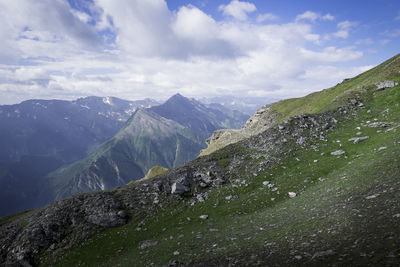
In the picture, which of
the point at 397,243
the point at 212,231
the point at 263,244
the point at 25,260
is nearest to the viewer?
the point at 397,243

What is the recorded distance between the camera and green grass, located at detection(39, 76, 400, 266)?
48.8 feet

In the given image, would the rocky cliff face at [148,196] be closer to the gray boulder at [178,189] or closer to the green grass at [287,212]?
the gray boulder at [178,189]

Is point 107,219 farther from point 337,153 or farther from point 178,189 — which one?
point 337,153

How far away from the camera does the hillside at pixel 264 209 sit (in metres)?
13.6

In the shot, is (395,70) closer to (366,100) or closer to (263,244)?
(366,100)

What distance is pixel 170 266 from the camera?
59.1ft

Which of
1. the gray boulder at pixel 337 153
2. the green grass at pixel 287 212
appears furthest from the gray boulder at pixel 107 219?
the gray boulder at pixel 337 153

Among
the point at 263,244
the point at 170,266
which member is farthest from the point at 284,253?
the point at 170,266

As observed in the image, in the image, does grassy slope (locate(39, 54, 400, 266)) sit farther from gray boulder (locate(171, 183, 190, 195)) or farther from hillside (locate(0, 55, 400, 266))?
gray boulder (locate(171, 183, 190, 195))

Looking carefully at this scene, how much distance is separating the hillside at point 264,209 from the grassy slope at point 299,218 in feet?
0.35

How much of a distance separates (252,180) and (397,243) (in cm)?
2226

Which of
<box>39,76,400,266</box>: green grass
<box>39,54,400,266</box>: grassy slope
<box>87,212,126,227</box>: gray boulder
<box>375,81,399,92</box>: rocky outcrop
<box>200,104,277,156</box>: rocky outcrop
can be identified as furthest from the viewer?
<box>200,104,277,156</box>: rocky outcrop

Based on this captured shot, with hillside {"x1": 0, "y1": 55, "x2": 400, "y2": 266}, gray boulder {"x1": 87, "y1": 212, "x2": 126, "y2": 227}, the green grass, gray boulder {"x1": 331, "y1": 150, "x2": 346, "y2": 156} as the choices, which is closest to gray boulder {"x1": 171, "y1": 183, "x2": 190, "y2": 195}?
hillside {"x1": 0, "y1": 55, "x2": 400, "y2": 266}

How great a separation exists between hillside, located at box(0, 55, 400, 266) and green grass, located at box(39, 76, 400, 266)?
125 millimetres
